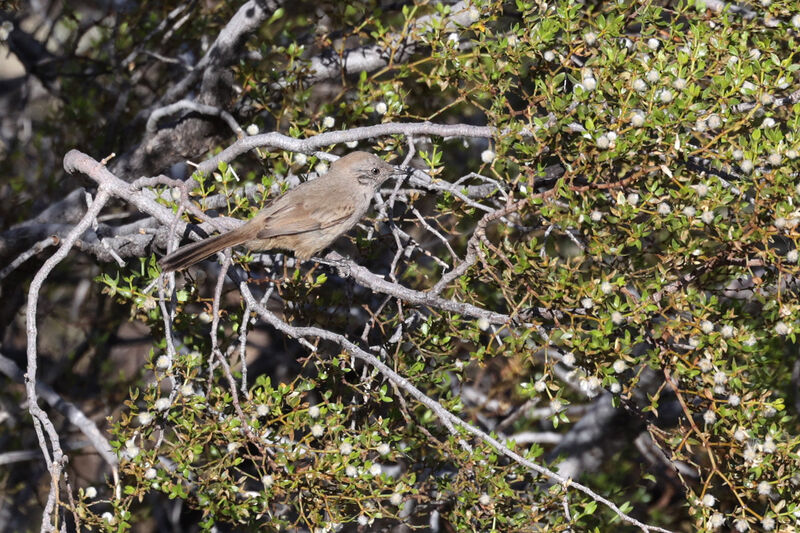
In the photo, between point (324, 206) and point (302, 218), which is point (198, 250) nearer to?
point (302, 218)

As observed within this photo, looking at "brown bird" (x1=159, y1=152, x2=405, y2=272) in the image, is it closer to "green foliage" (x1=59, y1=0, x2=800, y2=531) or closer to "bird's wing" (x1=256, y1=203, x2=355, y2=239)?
"bird's wing" (x1=256, y1=203, x2=355, y2=239)

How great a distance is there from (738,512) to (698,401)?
659 millimetres

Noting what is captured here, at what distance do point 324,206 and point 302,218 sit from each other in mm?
163

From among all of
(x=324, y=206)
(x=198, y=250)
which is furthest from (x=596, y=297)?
(x=324, y=206)

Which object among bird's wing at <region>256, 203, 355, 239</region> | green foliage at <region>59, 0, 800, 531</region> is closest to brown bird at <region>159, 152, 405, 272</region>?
bird's wing at <region>256, 203, 355, 239</region>

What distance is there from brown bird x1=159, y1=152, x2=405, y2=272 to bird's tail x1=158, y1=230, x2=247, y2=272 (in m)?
0.39

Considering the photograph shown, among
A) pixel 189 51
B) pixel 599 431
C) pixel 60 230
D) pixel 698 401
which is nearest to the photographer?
pixel 698 401

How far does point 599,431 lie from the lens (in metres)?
6.25

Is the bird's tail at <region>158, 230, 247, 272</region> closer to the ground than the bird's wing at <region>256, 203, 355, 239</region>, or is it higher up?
higher up

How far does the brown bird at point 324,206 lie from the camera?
500 cm

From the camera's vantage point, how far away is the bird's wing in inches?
197

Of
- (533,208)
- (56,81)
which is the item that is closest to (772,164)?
(533,208)

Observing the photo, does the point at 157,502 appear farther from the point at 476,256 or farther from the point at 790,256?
the point at 790,256

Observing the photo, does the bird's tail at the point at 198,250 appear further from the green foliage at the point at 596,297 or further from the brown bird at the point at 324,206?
the brown bird at the point at 324,206
